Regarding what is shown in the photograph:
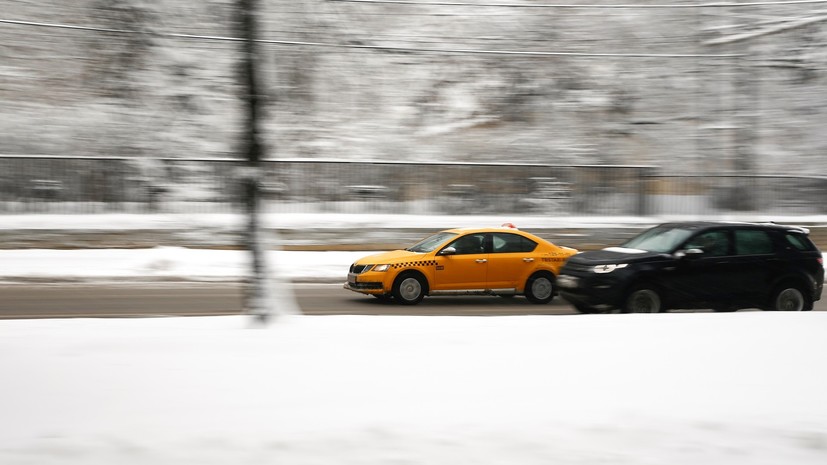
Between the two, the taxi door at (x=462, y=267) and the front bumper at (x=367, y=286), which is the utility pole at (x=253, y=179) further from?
the taxi door at (x=462, y=267)

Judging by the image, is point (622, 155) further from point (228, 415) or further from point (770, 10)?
point (228, 415)

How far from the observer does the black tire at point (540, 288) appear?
563 inches

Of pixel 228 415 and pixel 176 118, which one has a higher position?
pixel 176 118

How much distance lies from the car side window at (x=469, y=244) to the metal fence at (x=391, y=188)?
10784 millimetres

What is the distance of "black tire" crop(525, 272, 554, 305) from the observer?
1430 cm

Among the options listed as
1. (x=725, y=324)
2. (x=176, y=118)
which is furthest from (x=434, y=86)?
(x=725, y=324)

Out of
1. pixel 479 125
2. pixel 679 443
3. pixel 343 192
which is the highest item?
pixel 479 125

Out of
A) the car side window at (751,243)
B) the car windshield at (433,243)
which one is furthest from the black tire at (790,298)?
the car windshield at (433,243)

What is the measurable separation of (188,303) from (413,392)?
8717mm

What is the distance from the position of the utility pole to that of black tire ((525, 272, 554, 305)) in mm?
6905

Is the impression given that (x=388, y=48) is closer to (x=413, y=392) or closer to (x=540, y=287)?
(x=540, y=287)

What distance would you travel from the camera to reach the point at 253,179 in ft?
26.8

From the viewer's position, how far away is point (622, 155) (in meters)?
33.7

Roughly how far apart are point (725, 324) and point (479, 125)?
26601 millimetres
